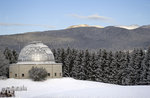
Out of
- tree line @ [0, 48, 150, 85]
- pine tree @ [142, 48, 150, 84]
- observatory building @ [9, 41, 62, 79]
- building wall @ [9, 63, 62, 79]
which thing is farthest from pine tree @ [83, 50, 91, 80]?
pine tree @ [142, 48, 150, 84]

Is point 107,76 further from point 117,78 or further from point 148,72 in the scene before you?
point 148,72

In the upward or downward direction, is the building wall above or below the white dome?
below

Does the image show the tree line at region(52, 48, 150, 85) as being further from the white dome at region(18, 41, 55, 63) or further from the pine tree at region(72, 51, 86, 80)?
the white dome at region(18, 41, 55, 63)

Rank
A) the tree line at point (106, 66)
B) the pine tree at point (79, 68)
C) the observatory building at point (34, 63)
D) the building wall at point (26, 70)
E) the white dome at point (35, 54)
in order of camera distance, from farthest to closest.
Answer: the pine tree at point (79, 68) → the white dome at point (35, 54) → the tree line at point (106, 66) → the observatory building at point (34, 63) → the building wall at point (26, 70)

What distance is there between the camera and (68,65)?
8456cm

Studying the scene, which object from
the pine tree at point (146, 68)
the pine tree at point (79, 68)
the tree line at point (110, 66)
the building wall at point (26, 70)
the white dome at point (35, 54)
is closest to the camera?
the pine tree at point (146, 68)

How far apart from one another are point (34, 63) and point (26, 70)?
276 cm

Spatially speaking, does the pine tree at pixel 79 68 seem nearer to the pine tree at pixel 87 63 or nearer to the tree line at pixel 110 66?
the tree line at pixel 110 66

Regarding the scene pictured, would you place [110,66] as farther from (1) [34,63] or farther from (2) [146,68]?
(1) [34,63]

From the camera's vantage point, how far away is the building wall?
71.4 meters

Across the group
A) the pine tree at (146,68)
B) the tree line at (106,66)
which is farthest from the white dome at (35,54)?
the pine tree at (146,68)

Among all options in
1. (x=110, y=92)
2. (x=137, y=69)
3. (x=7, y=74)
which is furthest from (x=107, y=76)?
(x=110, y=92)

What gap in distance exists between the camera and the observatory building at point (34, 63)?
71.6m

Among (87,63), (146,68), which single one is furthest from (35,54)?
(146,68)
